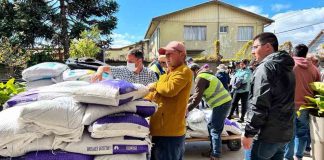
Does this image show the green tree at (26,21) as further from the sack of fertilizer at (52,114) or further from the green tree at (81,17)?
the sack of fertilizer at (52,114)

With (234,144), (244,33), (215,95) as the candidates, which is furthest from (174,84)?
(244,33)

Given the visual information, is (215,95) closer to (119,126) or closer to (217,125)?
(217,125)

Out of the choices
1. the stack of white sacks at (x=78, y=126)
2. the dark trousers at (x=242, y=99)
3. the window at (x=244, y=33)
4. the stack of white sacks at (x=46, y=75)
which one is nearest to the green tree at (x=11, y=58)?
the dark trousers at (x=242, y=99)

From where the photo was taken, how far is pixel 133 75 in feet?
12.3

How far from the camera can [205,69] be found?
→ 451cm

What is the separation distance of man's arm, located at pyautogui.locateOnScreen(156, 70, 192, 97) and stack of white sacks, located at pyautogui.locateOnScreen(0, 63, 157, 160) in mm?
487

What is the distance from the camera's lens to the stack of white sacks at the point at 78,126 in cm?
189

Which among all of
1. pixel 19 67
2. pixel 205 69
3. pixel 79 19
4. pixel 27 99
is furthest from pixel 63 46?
pixel 27 99

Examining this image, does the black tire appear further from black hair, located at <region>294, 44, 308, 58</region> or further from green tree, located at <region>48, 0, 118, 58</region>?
green tree, located at <region>48, 0, 118, 58</region>

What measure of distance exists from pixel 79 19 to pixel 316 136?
730 inches

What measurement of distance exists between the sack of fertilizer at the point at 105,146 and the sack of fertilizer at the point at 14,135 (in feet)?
0.68

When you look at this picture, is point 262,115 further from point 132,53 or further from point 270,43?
point 132,53

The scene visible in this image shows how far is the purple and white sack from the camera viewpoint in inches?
77.0

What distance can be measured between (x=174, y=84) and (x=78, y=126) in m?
0.98
